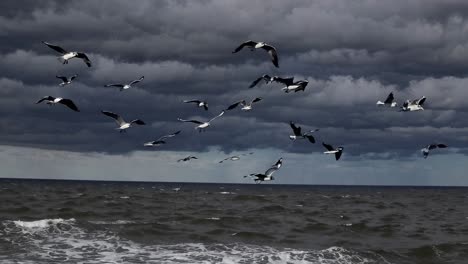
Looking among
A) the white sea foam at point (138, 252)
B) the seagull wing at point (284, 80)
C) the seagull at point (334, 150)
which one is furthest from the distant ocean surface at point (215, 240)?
the seagull wing at point (284, 80)

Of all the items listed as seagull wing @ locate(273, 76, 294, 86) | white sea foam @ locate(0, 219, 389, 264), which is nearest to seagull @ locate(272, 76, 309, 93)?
seagull wing @ locate(273, 76, 294, 86)

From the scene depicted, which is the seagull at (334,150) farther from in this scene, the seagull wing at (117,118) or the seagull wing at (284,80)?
the seagull wing at (117,118)

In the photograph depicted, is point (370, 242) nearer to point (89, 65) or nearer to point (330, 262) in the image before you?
point (330, 262)

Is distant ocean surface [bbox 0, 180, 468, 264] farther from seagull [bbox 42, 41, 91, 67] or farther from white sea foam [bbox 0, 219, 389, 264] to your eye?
seagull [bbox 42, 41, 91, 67]

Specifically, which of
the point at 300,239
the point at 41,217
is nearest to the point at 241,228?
the point at 300,239

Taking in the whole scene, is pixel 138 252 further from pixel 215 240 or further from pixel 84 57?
pixel 84 57

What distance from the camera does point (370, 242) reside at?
34.3 m

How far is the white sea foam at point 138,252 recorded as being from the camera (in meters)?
25.7

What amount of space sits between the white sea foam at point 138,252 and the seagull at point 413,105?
22.4 feet

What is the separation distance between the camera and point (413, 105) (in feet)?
96.6

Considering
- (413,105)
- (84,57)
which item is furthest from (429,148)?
(84,57)

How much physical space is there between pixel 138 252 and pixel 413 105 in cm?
1421

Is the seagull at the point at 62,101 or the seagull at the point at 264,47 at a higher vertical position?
the seagull at the point at 264,47

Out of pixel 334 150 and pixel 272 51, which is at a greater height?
pixel 272 51
